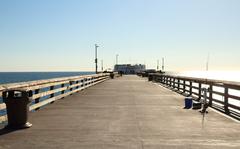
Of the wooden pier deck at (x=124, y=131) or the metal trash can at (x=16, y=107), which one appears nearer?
the wooden pier deck at (x=124, y=131)

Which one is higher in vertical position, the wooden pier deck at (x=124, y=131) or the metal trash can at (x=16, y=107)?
the metal trash can at (x=16, y=107)

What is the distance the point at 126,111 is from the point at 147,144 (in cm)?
518

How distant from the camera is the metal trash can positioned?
8.45m

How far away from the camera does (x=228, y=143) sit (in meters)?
6.89

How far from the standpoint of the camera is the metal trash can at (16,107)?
27.7 ft

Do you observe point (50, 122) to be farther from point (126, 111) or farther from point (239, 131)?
point (239, 131)

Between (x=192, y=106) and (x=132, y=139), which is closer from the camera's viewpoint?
(x=132, y=139)

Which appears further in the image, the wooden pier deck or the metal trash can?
the metal trash can

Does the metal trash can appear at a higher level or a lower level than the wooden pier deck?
higher

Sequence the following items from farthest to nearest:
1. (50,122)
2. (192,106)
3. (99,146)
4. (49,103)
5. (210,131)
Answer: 1. (49,103)
2. (192,106)
3. (50,122)
4. (210,131)
5. (99,146)

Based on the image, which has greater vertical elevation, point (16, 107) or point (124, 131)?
point (16, 107)

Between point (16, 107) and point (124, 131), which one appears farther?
point (16, 107)

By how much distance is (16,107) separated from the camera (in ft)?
27.8

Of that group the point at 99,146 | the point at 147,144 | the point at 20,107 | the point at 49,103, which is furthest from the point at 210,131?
the point at 49,103
